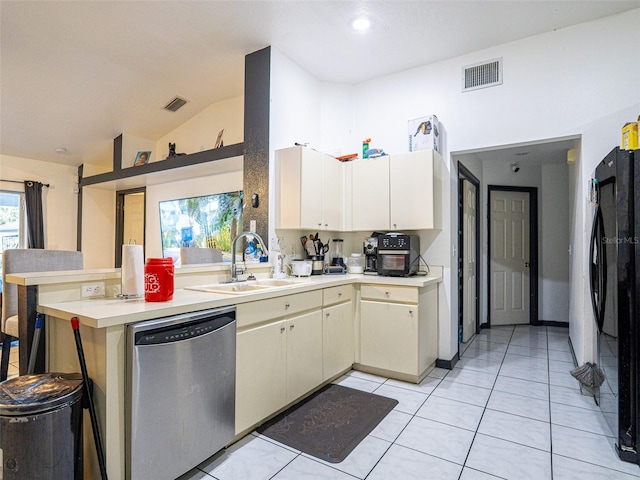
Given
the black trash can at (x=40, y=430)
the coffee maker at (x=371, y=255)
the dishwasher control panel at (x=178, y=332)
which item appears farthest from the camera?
the coffee maker at (x=371, y=255)

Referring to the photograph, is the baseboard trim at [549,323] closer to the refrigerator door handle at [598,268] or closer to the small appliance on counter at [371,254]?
the refrigerator door handle at [598,268]

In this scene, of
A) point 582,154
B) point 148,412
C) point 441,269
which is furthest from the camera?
point 441,269

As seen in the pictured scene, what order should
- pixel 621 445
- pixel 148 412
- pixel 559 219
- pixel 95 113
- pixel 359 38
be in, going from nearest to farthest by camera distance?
1. pixel 148 412
2. pixel 621 445
3. pixel 359 38
4. pixel 95 113
5. pixel 559 219

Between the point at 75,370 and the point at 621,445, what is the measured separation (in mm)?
2927

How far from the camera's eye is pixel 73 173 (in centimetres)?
574

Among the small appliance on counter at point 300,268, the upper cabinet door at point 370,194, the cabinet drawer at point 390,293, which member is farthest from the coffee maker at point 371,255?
the small appliance on counter at point 300,268

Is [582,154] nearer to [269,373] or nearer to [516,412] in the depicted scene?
[516,412]

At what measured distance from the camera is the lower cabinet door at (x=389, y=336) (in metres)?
2.90

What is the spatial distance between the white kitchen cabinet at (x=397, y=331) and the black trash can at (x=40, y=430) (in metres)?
2.22

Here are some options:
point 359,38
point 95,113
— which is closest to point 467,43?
point 359,38

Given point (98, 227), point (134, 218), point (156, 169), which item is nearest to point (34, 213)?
point (98, 227)

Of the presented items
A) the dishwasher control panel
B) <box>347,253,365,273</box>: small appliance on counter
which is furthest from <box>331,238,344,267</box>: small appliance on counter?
the dishwasher control panel

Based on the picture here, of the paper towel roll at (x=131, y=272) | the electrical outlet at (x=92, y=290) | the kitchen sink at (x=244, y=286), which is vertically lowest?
the kitchen sink at (x=244, y=286)

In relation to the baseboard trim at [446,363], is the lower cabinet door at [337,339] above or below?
above
